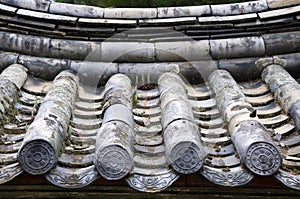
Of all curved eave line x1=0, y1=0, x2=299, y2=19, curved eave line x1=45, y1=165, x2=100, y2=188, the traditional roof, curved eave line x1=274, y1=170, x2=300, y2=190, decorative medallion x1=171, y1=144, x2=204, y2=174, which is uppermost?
curved eave line x1=0, y1=0, x2=299, y2=19

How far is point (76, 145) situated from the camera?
2.69 meters

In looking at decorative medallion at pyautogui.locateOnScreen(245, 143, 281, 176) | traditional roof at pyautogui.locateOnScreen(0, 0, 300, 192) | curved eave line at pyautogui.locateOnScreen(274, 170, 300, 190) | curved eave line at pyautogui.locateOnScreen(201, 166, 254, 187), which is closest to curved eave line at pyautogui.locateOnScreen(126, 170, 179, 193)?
traditional roof at pyautogui.locateOnScreen(0, 0, 300, 192)

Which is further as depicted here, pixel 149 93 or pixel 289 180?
pixel 149 93

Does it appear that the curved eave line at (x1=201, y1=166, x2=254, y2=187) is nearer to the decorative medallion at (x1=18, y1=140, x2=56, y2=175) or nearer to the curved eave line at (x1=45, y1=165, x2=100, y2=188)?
the curved eave line at (x1=45, y1=165, x2=100, y2=188)

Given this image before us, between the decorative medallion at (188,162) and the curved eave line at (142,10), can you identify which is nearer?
the decorative medallion at (188,162)

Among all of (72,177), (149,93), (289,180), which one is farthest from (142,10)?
(289,180)

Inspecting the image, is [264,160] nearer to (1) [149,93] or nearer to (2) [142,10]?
(1) [149,93]

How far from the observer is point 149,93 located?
364cm

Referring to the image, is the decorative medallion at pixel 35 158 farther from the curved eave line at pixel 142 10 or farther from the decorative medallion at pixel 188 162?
the curved eave line at pixel 142 10

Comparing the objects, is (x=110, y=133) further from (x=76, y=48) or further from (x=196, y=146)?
(x=76, y=48)

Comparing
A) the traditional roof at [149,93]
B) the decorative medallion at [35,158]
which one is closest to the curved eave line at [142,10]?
the traditional roof at [149,93]

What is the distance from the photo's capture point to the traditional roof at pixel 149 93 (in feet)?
7.43

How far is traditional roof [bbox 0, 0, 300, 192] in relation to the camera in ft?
7.43

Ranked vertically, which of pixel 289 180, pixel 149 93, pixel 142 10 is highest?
pixel 142 10
